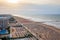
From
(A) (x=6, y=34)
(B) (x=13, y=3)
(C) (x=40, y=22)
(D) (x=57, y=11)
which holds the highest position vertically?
(B) (x=13, y=3)

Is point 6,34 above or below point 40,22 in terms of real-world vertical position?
above

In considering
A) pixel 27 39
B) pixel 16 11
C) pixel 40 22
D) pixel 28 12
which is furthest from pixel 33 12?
pixel 40 22

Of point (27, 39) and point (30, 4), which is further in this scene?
point (30, 4)

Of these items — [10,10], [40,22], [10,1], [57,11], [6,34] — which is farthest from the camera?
[40,22]

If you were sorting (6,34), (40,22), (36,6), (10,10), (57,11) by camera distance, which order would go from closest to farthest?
(6,34), (10,10), (36,6), (57,11), (40,22)

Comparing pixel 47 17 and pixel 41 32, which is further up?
pixel 47 17

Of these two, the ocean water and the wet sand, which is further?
the ocean water

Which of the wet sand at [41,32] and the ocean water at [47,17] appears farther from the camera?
the ocean water at [47,17]

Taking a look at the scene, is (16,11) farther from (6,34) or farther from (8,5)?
(6,34)

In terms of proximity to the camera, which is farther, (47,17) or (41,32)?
(47,17)

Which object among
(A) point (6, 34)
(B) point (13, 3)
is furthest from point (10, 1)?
(A) point (6, 34)
